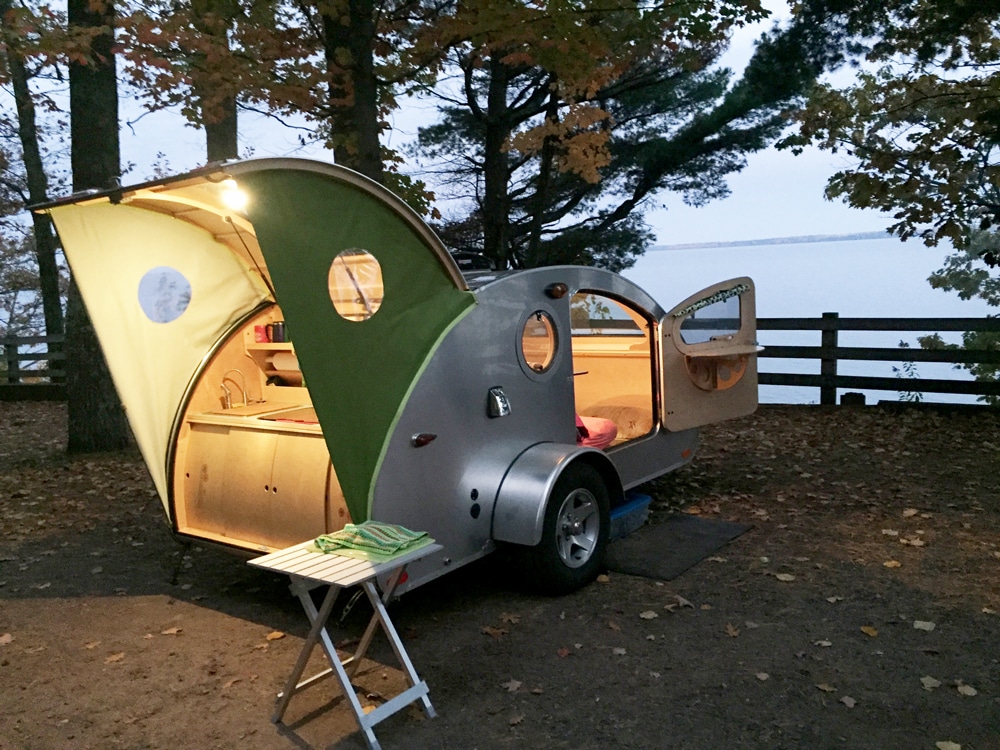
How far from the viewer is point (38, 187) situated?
16828 millimetres

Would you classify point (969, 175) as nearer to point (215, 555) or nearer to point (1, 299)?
point (215, 555)

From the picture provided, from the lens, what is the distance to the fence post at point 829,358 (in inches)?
451

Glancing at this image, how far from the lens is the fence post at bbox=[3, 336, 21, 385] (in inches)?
634

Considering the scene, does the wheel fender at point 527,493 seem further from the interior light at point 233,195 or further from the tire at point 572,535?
the interior light at point 233,195

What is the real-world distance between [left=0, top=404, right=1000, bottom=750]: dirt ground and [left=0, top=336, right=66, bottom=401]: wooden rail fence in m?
9.07

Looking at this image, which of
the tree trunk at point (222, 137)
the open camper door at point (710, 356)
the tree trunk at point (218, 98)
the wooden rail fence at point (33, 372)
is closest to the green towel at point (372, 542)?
the open camper door at point (710, 356)

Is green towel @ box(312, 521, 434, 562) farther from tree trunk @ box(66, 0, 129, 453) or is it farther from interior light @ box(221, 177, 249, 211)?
tree trunk @ box(66, 0, 129, 453)

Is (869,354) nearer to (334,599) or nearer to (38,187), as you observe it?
(334,599)

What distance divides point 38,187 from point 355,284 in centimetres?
1533

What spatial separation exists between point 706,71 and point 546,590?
35.1 ft

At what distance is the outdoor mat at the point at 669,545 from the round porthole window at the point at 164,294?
324 cm

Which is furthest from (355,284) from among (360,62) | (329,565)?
(360,62)

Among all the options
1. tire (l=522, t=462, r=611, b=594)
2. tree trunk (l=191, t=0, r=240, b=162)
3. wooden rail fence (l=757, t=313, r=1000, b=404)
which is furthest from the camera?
wooden rail fence (l=757, t=313, r=1000, b=404)

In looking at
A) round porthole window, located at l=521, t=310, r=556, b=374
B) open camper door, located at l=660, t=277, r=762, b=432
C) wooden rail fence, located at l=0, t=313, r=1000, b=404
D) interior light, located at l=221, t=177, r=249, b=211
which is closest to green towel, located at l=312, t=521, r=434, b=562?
interior light, located at l=221, t=177, r=249, b=211
